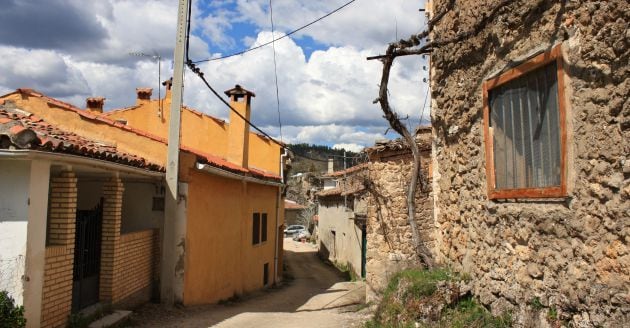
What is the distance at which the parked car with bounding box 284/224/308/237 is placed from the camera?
158ft

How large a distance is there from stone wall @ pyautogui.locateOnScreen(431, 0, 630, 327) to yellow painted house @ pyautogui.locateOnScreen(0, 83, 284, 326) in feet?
18.5

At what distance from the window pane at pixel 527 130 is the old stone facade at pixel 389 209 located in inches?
280

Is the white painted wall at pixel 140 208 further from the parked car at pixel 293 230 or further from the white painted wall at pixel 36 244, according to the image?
the parked car at pixel 293 230

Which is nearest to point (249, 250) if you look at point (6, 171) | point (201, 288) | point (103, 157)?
point (201, 288)

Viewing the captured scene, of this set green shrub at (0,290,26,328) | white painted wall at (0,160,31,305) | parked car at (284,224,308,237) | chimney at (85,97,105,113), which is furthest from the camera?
parked car at (284,224,308,237)

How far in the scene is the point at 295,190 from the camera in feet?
209

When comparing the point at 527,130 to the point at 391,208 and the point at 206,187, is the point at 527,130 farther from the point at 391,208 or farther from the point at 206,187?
the point at 206,187

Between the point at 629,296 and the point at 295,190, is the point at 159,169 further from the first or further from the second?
the point at 295,190

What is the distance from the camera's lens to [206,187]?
1216cm

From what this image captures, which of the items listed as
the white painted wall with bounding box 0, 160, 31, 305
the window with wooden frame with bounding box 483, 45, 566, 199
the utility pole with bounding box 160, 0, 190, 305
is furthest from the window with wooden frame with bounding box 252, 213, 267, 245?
the window with wooden frame with bounding box 483, 45, 566, 199

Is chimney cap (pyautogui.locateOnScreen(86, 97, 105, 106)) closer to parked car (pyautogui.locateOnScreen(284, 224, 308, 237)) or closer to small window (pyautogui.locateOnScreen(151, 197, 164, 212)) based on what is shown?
small window (pyautogui.locateOnScreen(151, 197, 164, 212))

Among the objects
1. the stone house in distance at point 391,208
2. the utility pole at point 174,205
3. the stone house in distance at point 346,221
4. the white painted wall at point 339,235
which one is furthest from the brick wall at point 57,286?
the white painted wall at point 339,235

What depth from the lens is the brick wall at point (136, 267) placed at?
9406mm

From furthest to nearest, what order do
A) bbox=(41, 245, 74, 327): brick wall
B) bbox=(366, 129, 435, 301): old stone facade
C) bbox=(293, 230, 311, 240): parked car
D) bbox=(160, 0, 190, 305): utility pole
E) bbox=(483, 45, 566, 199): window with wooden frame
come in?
bbox=(293, 230, 311, 240): parked car, bbox=(366, 129, 435, 301): old stone facade, bbox=(160, 0, 190, 305): utility pole, bbox=(41, 245, 74, 327): brick wall, bbox=(483, 45, 566, 199): window with wooden frame
